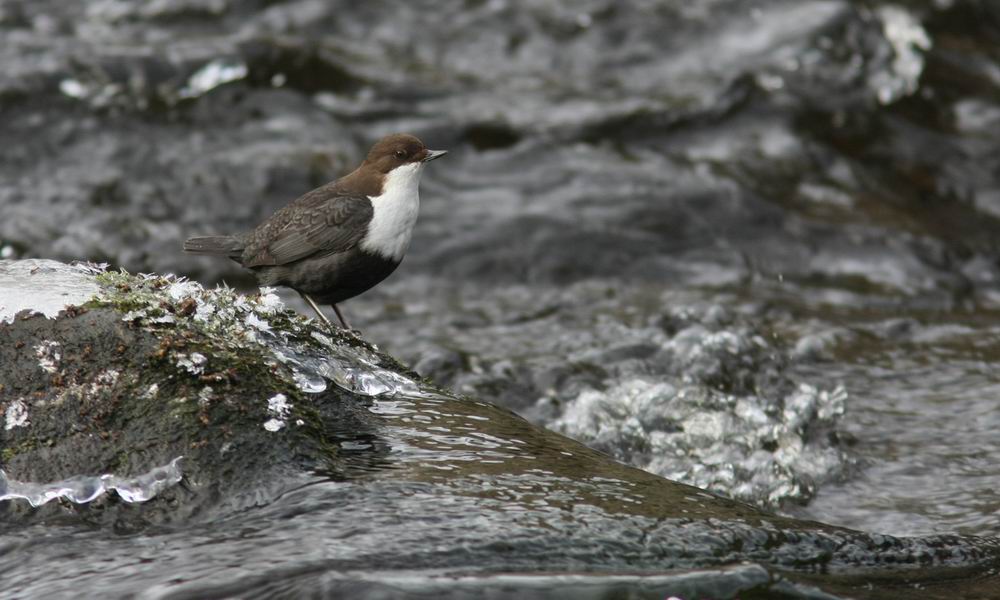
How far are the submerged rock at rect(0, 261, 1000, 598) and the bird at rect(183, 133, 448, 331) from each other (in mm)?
1176

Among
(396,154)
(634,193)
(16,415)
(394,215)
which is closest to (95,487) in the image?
(16,415)

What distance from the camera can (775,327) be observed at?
6832mm

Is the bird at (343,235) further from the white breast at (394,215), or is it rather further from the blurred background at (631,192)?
the blurred background at (631,192)

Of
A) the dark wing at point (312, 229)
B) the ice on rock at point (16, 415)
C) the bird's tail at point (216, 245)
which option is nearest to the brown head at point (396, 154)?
the dark wing at point (312, 229)

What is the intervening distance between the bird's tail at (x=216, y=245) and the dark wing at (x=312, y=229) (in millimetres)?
71

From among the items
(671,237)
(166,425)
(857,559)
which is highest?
(166,425)

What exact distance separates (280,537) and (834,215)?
257 inches

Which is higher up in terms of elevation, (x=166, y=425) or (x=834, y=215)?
(x=166, y=425)

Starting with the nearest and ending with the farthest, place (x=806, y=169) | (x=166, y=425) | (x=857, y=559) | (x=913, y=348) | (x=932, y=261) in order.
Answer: (x=166, y=425) → (x=857, y=559) → (x=913, y=348) → (x=932, y=261) → (x=806, y=169)

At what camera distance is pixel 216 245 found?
4945 millimetres

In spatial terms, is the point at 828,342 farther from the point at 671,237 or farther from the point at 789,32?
the point at 789,32

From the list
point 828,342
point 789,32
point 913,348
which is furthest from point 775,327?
point 789,32

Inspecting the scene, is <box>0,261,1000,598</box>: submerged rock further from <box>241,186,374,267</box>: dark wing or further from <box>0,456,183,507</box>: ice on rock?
<box>241,186,374,267</box>: dark wing

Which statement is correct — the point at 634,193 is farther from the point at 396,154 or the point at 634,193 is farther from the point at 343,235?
the point at 343,235
